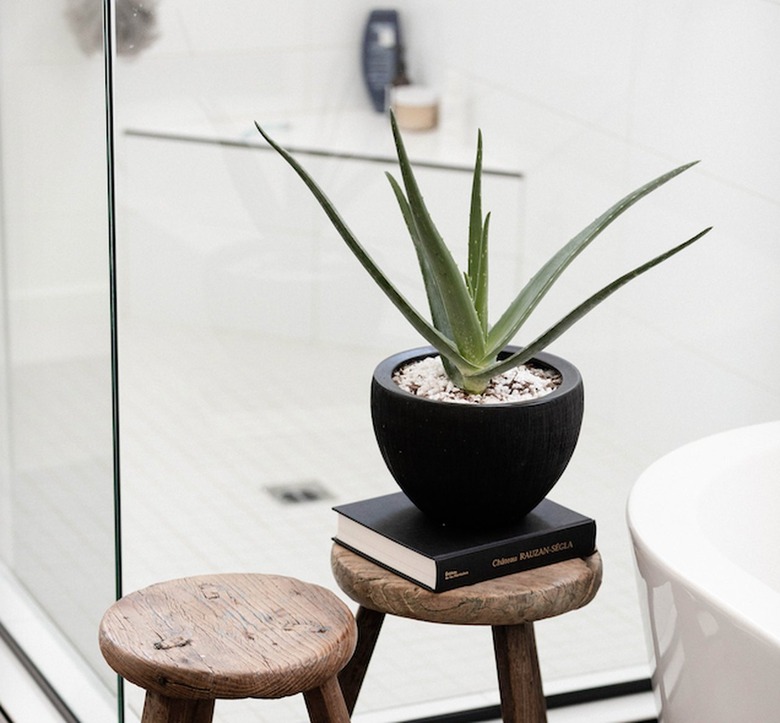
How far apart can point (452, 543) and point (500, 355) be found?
0.26 m

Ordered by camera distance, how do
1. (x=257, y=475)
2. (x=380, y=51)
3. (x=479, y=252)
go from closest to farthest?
(x=479, y=252) → (x=380, y=51) → (x=257, y=475)

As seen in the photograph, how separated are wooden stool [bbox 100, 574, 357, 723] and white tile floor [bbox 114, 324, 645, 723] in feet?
2.27

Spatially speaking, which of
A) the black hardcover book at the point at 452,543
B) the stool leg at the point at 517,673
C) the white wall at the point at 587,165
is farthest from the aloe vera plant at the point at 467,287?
the white wall at the point at 587,165

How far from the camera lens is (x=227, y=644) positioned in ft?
4.60

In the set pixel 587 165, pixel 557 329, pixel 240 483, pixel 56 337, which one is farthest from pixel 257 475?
pixel 557 329

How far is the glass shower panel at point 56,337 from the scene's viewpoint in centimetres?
191

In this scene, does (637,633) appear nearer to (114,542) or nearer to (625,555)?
(625,555)

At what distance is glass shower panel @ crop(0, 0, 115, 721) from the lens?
1.91 metres

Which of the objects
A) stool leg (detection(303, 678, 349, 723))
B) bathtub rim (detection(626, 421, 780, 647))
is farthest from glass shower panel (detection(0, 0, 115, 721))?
bathtub rim (detection(626, 421, 780, 647))

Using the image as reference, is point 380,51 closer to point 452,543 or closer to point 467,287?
point 467,287

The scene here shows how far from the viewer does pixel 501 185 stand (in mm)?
2340

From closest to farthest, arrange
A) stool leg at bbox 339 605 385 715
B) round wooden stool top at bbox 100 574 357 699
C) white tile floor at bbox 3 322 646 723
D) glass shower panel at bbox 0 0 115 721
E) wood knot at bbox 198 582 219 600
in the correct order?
round wooden stool top at bbox 100 574 357 699 → wood knot at bbox 198 582 219 600 → stool leg at bbox 339 605 385 715 → glass shower panel at bbox 0 0 115 721 → white tile floor at bbox 3 322 646 723

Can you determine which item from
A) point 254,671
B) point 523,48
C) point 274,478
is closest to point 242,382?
point 274,478

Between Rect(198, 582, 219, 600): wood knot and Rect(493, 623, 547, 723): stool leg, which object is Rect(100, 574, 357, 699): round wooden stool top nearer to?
Rect(198, 582, 219, 600): wood knot
